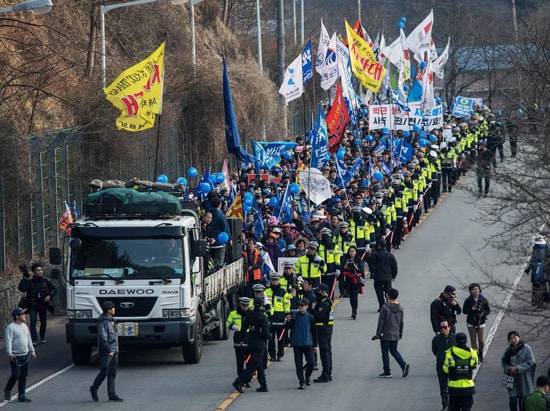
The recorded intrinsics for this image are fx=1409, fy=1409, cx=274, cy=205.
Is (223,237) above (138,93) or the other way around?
the other way around

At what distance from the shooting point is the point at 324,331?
74.8 ft

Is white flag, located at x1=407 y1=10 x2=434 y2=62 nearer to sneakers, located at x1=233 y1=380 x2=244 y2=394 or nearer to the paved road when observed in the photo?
the paved road

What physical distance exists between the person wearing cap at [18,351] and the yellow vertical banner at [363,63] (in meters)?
20.5

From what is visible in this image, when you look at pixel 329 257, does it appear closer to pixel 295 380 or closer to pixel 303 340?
pixel 295 380

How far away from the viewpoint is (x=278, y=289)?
2350 cm

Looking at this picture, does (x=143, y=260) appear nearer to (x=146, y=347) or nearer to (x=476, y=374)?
(x=146, y=347)

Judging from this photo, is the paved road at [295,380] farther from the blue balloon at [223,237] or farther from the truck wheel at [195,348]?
the blue balloon at [223,237]

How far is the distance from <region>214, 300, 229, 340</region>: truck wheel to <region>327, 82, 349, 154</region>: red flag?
10.3 meters

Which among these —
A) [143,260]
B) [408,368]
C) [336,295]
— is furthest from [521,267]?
[143,260]

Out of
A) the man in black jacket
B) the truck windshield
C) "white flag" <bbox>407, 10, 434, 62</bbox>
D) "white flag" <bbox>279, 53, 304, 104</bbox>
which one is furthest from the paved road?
"white flag" <bbox>407, 10, 434, 62</bbox>

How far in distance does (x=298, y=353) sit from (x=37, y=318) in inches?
324

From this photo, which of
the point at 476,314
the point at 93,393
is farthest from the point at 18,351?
the point at 476,314

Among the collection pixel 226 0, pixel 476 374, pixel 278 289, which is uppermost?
pixel 226 0

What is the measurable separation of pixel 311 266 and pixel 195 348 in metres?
3.83
